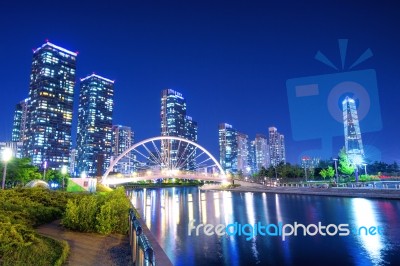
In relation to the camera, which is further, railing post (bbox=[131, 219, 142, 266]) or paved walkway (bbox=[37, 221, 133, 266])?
paved walkway (bbox=[37, 221, 133, 266])

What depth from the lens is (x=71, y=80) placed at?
578 feet

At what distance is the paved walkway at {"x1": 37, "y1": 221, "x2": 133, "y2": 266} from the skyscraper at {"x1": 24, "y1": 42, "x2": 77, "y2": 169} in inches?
6363

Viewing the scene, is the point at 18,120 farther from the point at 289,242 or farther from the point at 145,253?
the point at 145,253

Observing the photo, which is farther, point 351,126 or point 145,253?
point 351,126

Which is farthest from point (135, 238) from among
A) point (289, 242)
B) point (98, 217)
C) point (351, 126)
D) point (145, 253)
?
point (351, 126)

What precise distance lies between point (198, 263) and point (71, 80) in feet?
609

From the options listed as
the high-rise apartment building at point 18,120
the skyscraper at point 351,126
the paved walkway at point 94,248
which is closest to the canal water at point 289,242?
the paved walkway at point 94,248

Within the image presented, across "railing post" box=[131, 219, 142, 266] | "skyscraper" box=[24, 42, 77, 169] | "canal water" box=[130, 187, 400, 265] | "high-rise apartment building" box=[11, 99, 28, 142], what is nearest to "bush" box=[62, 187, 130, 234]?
"canal water" box=[130, 187, 400, 265]

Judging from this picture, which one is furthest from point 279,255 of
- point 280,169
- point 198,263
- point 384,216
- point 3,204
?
point 280,169

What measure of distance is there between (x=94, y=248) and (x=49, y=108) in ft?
567

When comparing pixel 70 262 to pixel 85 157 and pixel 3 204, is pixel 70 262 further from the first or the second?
pixel 85 157

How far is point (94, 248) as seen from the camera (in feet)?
26.9

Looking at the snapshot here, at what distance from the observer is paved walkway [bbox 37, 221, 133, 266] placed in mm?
7039

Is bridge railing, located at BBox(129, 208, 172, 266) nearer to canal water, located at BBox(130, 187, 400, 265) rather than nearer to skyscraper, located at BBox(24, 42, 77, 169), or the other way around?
canal water, located at BBox(130, 187, 400, 265)
